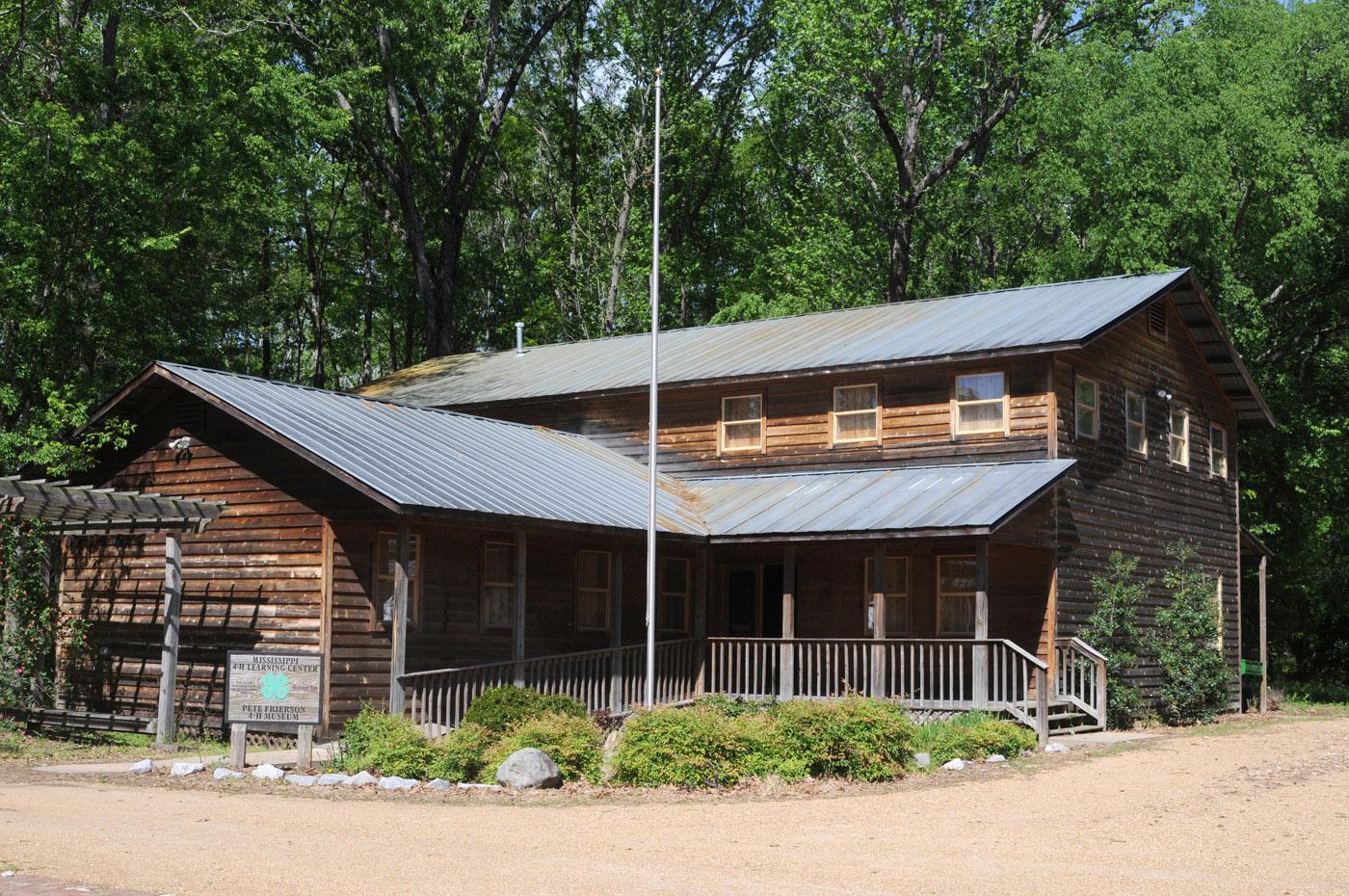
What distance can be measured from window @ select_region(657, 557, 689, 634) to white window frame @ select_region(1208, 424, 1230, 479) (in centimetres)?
1164

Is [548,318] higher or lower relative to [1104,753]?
higher

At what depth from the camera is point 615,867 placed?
1087cm

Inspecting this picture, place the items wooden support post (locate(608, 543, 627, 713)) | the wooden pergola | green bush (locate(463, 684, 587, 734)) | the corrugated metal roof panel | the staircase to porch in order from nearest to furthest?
the wooden pergola → green bush (locate(463, 684, 587, 734)) → the staircase to porch → wooden support post (locate(608, 543, 627, 713)) → the corrugated metal roof panel

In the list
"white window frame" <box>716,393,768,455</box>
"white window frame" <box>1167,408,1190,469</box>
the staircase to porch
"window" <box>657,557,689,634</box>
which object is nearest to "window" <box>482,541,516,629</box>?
the staircase to porch

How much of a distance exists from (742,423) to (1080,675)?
7.84 m

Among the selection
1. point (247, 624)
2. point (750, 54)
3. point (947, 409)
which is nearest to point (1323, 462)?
point (947, 409)

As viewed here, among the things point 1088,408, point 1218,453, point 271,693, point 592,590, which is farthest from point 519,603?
point 1218,453

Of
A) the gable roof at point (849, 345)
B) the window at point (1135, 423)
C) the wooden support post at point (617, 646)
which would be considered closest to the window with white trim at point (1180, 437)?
the window at point (1135, 423)

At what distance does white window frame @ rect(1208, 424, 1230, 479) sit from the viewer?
3041 centimetres

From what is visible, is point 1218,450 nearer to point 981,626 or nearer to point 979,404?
point 979,404

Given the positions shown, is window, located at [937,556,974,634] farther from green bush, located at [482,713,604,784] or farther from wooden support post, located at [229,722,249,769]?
wooden support post, located at [229,722,249,769]

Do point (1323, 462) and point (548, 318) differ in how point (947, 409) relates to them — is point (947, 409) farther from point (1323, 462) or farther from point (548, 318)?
point (548, 318)

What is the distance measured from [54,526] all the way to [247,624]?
133 inches

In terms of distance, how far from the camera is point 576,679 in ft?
73.7
